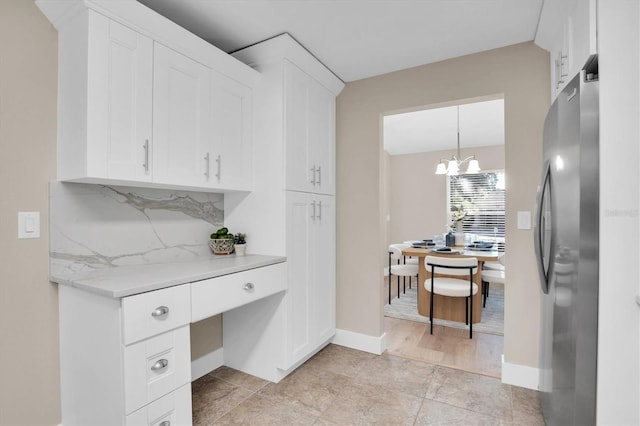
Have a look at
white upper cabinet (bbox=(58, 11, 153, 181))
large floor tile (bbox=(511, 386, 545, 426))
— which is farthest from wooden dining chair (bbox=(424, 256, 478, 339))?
white upper cabinet (bbox=(58, 11, 153, 181))

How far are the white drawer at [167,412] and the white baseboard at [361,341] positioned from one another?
1567mm

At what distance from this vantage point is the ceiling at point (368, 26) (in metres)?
1.85

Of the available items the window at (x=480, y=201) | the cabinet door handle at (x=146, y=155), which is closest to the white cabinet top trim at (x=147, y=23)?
the cabinet door handle at (x=146, y=155)

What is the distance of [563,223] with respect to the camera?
134 cm

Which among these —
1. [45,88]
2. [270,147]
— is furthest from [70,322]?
[270,147]

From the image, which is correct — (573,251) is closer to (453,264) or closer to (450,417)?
(450,417)

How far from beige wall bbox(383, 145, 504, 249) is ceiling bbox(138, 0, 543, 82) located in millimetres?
3995

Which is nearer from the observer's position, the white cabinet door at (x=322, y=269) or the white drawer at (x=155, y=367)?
the white drawer at (x=155, y=367)

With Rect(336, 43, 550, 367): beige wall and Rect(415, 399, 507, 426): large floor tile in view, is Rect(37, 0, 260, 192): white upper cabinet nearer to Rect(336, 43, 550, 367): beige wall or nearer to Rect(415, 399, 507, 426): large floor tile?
Rect(336, 43, 550, 367): beige wall

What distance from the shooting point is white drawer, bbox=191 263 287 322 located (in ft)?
5.38

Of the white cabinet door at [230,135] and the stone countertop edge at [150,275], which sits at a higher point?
the white cabinet door at [230,135]

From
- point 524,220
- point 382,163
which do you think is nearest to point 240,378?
point 382,163

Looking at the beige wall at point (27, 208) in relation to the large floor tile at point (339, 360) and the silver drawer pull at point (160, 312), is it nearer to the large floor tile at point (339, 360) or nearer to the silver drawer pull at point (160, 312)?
the silver drawer pull at point (160, 312)

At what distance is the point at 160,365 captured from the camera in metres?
1.45
